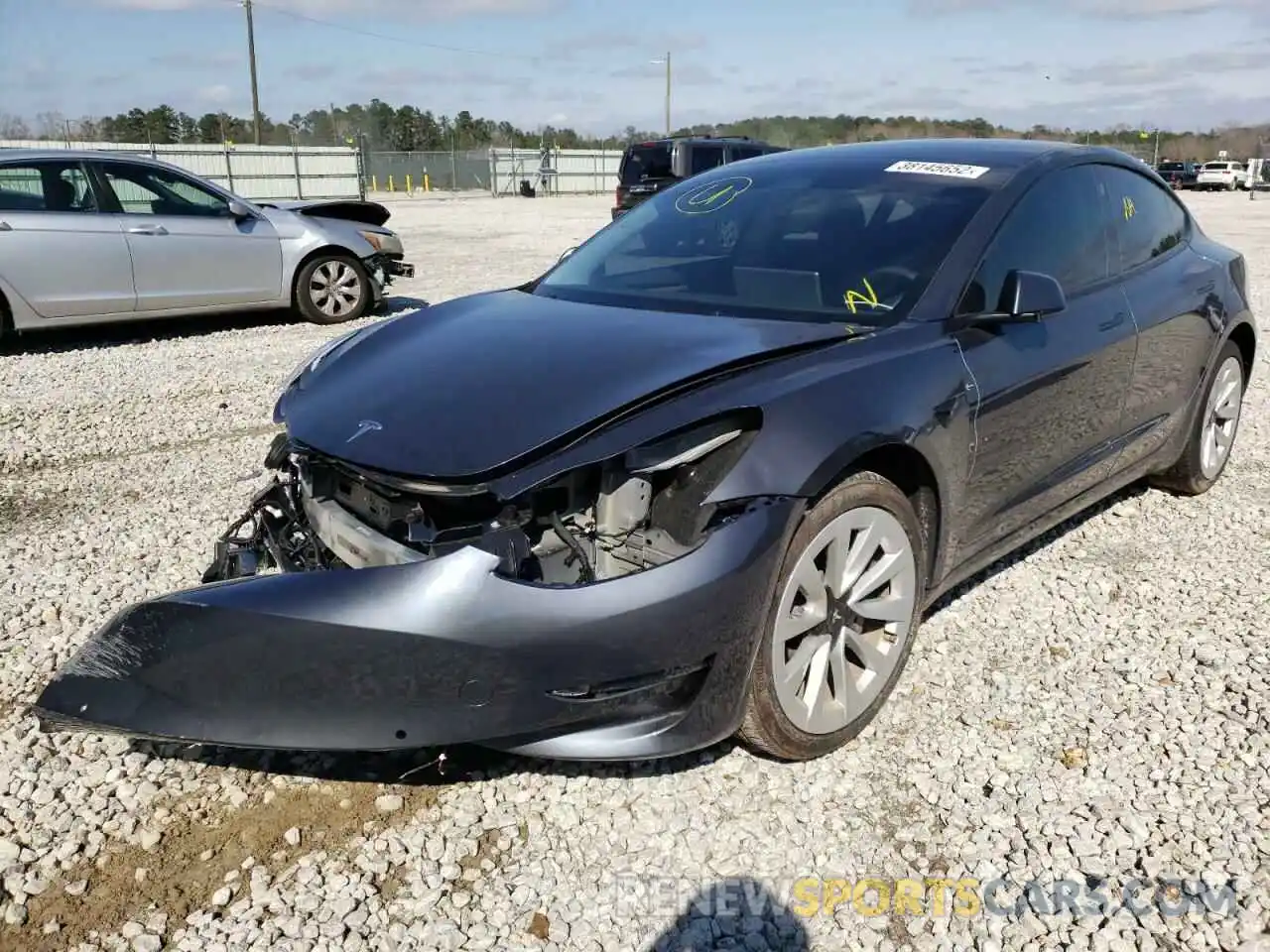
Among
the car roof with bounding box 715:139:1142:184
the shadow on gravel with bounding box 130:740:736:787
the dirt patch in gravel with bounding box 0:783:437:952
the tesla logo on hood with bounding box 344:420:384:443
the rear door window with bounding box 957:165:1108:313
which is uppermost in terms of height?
the car roof with bounding box 715:139:1142:184

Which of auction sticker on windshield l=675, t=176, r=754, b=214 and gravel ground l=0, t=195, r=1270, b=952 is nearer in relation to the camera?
gravel ground l=0, t=195, r=1270, b=952

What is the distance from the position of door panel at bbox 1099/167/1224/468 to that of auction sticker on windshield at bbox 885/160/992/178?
76 cm

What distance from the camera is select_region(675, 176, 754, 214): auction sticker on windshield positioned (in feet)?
12.9

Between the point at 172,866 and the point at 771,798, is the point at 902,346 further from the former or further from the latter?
the point at 172,866

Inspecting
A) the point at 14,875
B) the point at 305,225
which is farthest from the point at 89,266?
the point at 14,875

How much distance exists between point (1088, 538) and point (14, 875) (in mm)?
3983

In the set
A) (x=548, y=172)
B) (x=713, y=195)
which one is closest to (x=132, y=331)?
(x=713, y=195)

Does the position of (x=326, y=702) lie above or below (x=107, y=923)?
above

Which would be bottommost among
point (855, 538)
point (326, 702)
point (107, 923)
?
point (107, 923)

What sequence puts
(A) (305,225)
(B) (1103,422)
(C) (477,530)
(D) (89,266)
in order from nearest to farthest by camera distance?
(C) (477,530)
(B) (1103,422)
(D) (89,266)
(A) (305,225)

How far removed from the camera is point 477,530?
2438 millimetres

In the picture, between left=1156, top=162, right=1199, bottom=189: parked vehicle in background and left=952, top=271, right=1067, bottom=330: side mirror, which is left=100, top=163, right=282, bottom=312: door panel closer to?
left=952, top=271, right=1067, bottom=330: side mirror

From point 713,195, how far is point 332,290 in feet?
21.6

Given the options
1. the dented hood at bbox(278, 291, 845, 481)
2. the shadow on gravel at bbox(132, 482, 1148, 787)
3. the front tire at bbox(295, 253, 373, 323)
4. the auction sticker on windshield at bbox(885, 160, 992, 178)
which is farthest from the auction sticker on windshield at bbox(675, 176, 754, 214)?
the front tire at bbox(295, 253, 373, 323)
